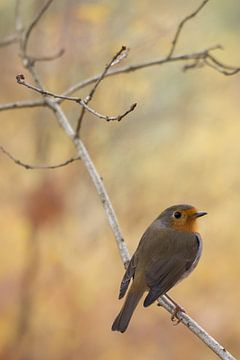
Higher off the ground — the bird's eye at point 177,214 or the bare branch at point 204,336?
the bird's eye at point 177,214

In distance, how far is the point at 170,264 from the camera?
128 inches

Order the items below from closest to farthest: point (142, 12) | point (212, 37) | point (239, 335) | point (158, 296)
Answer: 1. point (158, 296)
2. point (239, 335)
3. point (142, 12)
4. point (212, 37)

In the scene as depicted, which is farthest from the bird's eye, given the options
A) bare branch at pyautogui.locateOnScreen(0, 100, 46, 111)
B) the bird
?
bare branch at pyautogui.locateOnScreen(0, 100, 46, 111)

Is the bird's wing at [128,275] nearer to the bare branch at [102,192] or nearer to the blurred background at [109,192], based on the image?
the bare branch at [102,192]

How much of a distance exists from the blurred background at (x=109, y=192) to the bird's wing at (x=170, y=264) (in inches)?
59.9

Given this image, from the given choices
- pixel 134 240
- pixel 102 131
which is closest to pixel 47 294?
pixel 134 240

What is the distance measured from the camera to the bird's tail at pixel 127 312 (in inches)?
118

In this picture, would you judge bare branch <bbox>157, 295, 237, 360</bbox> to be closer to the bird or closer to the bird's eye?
the bird

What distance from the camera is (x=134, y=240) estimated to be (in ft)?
16.8

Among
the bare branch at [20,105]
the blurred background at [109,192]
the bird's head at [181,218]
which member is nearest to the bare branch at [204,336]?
the bird's head at [181,218]

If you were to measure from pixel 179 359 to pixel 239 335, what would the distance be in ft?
1.42

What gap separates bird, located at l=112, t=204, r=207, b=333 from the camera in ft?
10.1

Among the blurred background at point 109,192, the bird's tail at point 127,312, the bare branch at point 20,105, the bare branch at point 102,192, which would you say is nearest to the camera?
the bare branch at point 102,192

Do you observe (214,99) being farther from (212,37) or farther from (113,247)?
(113,247)
